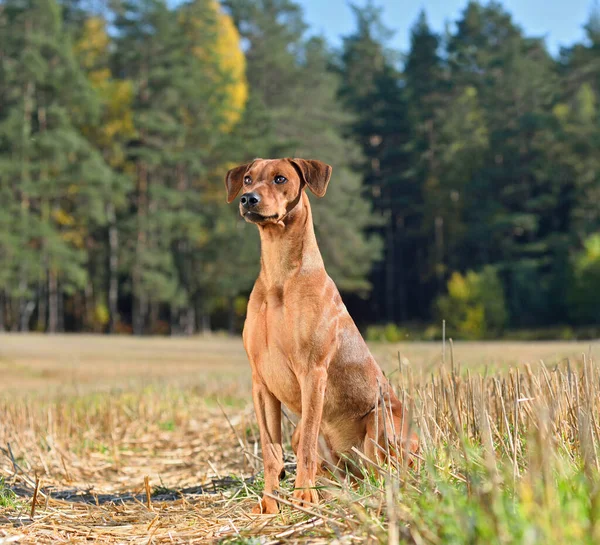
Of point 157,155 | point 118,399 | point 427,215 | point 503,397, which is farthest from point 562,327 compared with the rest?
point 503,397

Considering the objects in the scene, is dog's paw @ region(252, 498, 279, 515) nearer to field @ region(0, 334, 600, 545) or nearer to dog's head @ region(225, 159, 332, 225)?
field @ region(0, 334, 600, 545)

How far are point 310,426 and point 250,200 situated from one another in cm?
115

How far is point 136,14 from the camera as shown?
37344 mm

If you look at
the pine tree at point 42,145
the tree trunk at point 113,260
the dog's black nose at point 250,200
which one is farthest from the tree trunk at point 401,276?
the dog's black nose at point 250,200

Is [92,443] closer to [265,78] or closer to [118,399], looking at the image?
[118,399]

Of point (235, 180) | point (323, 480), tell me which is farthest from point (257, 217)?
point (323, 480)

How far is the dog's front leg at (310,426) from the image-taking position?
11.8ft

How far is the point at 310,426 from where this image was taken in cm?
362

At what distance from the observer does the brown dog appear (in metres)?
3.64

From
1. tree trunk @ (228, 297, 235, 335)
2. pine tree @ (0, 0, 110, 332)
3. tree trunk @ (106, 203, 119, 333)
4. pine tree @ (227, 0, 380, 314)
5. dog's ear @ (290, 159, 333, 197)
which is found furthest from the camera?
tree trunk @ (228, 297, 235, 335)

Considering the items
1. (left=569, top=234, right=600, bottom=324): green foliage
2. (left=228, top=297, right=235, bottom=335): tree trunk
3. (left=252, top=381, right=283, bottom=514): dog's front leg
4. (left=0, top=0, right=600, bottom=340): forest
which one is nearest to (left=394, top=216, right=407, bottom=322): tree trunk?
(left=0, top=0, right=600, bottom=340): forest

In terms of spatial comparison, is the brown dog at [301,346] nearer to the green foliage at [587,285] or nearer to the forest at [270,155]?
the forest at [270,155]

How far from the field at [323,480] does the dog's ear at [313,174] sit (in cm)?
123

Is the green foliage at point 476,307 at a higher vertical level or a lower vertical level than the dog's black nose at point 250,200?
lower
